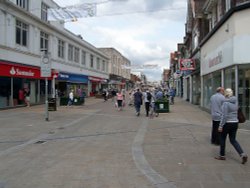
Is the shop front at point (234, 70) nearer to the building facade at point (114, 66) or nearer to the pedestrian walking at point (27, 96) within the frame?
the pedestrian walking at point (27, 96)

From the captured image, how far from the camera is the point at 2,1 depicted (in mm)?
25000

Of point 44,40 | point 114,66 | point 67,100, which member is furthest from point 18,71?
point 114,66

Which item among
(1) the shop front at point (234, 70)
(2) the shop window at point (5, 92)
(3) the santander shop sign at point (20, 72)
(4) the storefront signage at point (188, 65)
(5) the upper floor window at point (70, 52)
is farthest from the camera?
(5) the upper floor window at point (70, 52)

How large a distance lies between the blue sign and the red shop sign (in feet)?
26.7

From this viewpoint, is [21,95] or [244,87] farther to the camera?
[21,95]

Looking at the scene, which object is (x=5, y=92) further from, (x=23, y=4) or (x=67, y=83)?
(x=67, y=83)

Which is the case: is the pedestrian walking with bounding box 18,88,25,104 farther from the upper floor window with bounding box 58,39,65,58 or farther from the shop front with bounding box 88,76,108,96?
the shop front with bounding box 88,76,108,96

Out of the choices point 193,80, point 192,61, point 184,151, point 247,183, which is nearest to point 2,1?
point 192,61

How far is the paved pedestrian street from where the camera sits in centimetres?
636

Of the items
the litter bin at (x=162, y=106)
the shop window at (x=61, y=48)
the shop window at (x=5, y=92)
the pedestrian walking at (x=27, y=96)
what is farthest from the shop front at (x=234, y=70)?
the shop window at (x=61, y=48)

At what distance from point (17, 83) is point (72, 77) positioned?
16.6 m

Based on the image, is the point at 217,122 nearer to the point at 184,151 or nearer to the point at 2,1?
the point at 184,151

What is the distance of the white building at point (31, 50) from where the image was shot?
84.6 feet

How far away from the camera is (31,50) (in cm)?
3073
